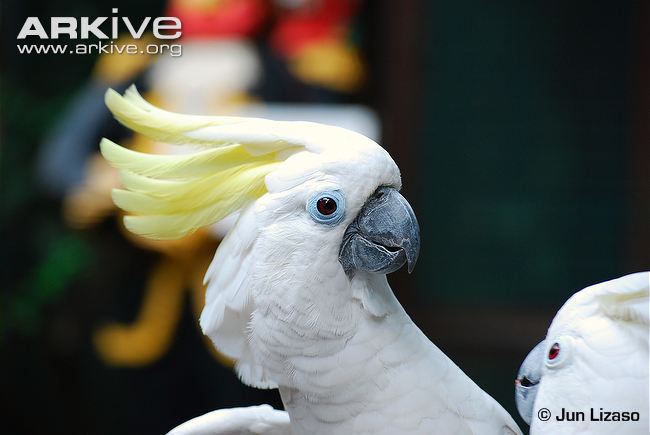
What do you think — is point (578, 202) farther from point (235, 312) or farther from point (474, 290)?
point (235, 312)

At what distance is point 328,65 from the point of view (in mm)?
3145

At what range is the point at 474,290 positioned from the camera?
11.3ft

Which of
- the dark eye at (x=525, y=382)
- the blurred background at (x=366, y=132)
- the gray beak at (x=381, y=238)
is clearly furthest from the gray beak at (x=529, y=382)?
the blurred background at (x=366, y=132)

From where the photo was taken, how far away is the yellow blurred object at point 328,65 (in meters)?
3.10

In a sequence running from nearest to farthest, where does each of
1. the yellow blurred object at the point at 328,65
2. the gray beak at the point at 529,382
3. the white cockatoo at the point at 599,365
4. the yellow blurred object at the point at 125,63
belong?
1. the white cockatoo at the point at 599,365
2. the gray beak at the point at 529,382
3. the yellow blurred object at the point at 125,63
4. the yellow blurred object at the point at 328,65

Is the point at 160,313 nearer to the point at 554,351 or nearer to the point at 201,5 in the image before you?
the point at 201,5

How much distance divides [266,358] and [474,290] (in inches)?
85.6

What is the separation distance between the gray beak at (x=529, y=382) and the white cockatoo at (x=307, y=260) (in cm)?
6

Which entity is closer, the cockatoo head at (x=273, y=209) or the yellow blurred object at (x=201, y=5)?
the cockatoo head at (x=273, y=209)

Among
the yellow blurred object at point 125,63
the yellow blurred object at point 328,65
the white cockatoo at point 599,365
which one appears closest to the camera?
the white cockatoo at point 599,365

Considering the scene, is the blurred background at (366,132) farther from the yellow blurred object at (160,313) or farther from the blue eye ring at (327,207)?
the blue eye ring at (327,207)

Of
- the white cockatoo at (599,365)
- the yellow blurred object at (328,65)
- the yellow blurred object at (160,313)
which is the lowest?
the yellow blurred object at (160,313)

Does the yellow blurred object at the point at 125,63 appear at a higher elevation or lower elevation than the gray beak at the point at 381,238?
higher

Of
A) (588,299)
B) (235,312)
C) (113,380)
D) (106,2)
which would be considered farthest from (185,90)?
(588,299)
